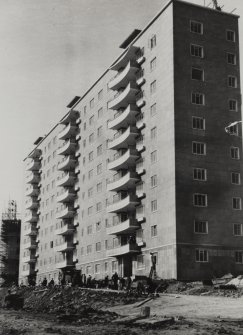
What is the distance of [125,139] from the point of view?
→ 69250 millimetres

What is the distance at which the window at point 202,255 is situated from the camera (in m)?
57.3

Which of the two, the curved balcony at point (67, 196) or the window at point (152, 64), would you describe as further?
the curved balcony at point (67, 196)

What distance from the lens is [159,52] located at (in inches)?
2547

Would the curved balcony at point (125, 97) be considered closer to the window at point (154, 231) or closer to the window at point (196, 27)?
the window at point (196, 27)

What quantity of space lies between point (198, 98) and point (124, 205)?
15748mm

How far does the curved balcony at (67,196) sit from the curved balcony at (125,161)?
→ 19925 millimetres

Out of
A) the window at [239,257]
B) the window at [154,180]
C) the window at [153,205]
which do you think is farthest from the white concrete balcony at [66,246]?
the window at [239,257]

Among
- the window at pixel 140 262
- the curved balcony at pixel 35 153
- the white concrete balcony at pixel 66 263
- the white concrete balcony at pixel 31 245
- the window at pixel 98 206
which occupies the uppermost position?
the curved balcony at pixel 35 153

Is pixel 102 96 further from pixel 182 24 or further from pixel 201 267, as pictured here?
pixel 201 267

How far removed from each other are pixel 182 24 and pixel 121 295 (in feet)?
107

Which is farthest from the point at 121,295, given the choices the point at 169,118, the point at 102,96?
the point at 102,96

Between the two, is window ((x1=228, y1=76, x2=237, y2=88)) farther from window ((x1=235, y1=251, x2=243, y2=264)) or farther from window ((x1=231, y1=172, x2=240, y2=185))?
window ((x1=235, y1=251, x2=243, y2=264))

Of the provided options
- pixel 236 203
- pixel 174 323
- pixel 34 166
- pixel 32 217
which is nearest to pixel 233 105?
pixel 236 203

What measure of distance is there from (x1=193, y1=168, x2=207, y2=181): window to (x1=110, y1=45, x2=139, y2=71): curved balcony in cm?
1896
